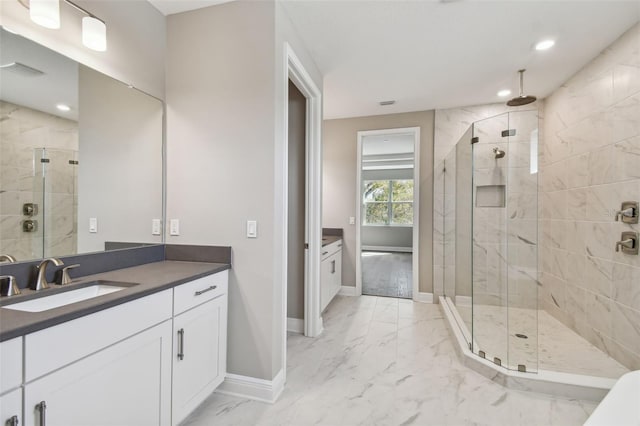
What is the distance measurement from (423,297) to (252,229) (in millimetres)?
2955

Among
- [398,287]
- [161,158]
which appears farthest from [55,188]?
[398,287]

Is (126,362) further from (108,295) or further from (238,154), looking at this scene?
(238,154)

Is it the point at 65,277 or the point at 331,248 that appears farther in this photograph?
the point at 331,248

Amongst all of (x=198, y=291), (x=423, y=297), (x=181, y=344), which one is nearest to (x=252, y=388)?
(x=181, y=344)

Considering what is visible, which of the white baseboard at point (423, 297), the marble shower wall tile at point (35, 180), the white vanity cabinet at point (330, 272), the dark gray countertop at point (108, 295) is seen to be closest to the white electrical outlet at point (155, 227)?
the dark gray countertop at point (108, 295)

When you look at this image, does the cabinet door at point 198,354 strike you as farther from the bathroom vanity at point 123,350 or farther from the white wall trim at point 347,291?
the white wall trim at point 347,291

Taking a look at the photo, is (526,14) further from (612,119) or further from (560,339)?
(560,339)

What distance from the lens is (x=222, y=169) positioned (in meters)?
1.87

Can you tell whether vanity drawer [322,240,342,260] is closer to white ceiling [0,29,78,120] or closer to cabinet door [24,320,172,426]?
cabinet door [24,320,172,426]

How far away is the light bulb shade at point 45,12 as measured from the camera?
130 centimetres

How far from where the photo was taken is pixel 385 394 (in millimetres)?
1879

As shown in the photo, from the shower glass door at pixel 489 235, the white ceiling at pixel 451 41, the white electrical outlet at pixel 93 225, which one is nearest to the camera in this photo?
the white electrical outlet at pixel 93 225

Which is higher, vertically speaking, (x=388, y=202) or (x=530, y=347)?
(x=388, y=202)

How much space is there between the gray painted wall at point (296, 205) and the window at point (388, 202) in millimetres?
6385
